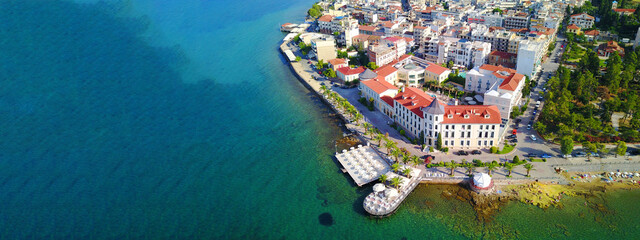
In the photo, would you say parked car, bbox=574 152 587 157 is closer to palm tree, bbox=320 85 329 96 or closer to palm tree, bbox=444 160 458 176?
palm tree, bbox=444 160 458 176

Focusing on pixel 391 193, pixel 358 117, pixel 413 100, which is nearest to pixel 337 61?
pixel 358 117

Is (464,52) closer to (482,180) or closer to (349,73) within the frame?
(349,73)

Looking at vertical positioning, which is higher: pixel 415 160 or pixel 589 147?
pixel 415 160

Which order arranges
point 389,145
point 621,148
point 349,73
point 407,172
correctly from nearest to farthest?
1. point 407,172
2. point 621,148
3. point 389,145
4. point 349,73

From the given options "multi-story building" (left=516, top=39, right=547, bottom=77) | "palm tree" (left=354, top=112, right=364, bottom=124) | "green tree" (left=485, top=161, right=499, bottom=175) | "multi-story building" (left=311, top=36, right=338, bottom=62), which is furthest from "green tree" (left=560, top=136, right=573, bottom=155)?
"multi-story building" (left=311, top=36, right=338, bottom=62)

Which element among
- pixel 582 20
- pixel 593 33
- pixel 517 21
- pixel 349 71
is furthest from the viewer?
pixel 517 21

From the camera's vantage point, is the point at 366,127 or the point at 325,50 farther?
the point at 325,50

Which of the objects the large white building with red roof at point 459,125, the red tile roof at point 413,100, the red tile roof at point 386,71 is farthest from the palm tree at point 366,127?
the red tile roof at point 386,71

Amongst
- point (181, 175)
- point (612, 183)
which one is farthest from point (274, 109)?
point (612, 183)
